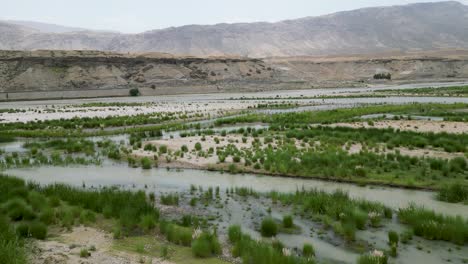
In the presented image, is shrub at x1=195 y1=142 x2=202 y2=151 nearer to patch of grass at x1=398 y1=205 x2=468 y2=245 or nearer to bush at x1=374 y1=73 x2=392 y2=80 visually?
patch of grass at x1=398 y1=205 x2=468 y2=245

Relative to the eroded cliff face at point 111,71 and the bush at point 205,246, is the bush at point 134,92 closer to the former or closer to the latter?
the eroded cliff face at point 111,71

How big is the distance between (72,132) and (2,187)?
18882mm

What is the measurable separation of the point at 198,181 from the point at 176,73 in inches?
3330

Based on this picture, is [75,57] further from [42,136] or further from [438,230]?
[438,230]

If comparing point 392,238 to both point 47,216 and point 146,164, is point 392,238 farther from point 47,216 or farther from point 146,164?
point 146,164

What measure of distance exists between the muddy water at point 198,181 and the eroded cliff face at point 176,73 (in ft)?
201

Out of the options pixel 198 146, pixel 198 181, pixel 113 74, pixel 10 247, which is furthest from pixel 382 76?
pixel 10 247

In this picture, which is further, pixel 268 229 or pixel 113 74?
pixel 113 74

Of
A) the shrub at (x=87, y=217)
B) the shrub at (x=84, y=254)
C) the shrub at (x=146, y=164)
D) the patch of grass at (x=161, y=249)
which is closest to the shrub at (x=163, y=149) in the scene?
the shrub at (x=146, y=164)

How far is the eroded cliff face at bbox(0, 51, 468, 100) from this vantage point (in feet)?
269

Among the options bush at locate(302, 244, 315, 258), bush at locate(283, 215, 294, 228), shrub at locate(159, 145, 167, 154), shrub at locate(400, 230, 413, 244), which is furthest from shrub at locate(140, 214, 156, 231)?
shrub at locate(159, 145, 167, 154)

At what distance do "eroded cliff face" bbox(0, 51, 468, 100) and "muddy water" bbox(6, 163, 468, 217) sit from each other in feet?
201

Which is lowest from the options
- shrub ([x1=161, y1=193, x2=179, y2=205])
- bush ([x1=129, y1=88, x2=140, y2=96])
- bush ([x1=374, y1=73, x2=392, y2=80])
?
bush ([x1=129, y1=88, x2=140, y2=96])

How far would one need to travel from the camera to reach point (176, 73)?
3954 inches
